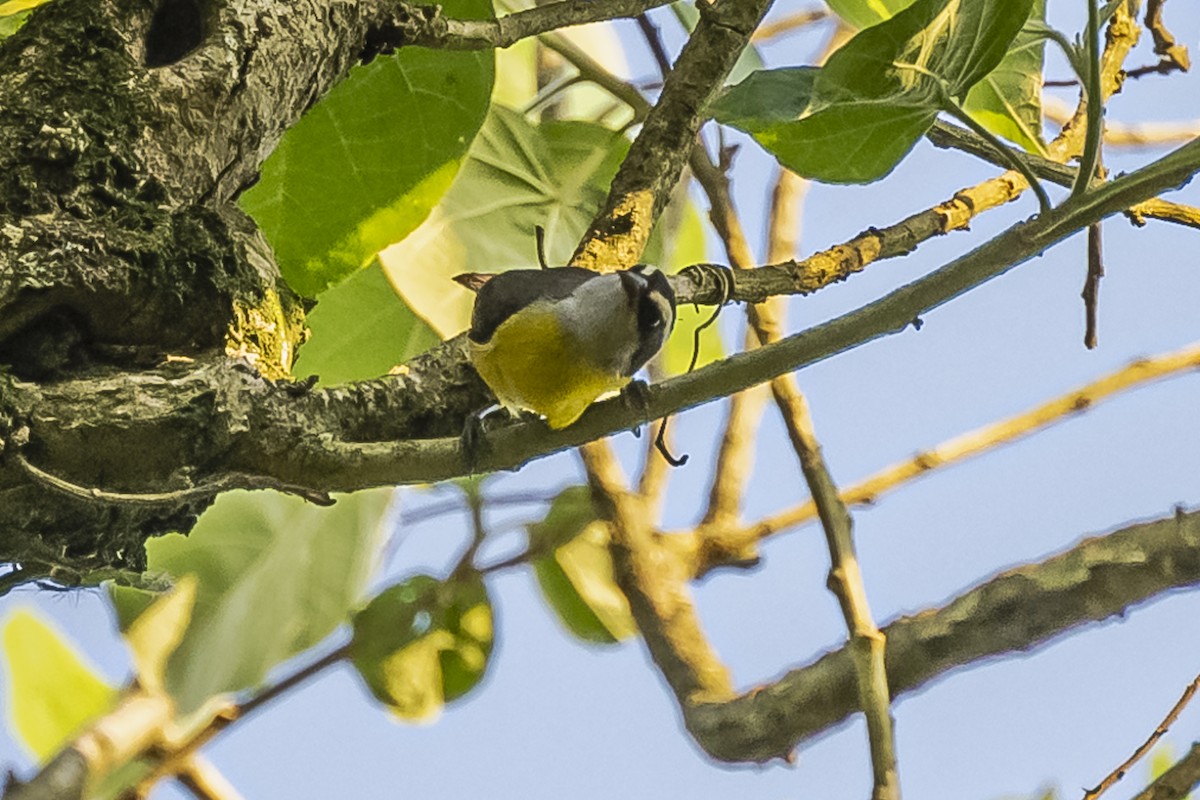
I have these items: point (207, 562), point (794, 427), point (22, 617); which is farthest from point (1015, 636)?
point (22, 617)

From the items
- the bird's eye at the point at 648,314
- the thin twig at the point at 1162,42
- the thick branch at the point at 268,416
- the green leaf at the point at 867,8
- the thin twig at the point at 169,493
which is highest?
the green leaf at the point at 867,8

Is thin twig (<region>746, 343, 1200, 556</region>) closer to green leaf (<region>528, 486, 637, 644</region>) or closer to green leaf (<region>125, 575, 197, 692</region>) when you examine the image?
green leaf (<region>528, 486, 637, 644</region>)

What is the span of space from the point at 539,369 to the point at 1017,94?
1.57 ft

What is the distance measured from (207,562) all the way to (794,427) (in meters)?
0.70

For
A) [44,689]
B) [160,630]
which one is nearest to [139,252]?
[160,630]

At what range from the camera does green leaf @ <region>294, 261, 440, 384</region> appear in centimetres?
114

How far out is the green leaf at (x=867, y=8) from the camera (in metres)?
1.02

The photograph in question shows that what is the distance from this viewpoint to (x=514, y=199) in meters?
1.18

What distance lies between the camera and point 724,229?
1.20 metres

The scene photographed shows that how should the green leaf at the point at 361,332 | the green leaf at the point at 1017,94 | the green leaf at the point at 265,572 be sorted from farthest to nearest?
the green leaf at the point at 265,572 < the green leaf at the point at 361,332 < the green leaf at the point at 1017,94

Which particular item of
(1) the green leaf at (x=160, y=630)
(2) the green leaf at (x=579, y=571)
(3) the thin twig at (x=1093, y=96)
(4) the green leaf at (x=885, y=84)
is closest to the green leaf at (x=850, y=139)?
(4) the green leaf at (x=885, y=84)

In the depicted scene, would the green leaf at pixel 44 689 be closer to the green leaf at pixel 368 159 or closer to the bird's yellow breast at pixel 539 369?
the green leaf at pixel 368 159

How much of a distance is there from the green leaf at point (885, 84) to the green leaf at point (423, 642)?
0.79 meters

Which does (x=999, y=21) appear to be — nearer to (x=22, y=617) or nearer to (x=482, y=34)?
(x=482, y=34)
